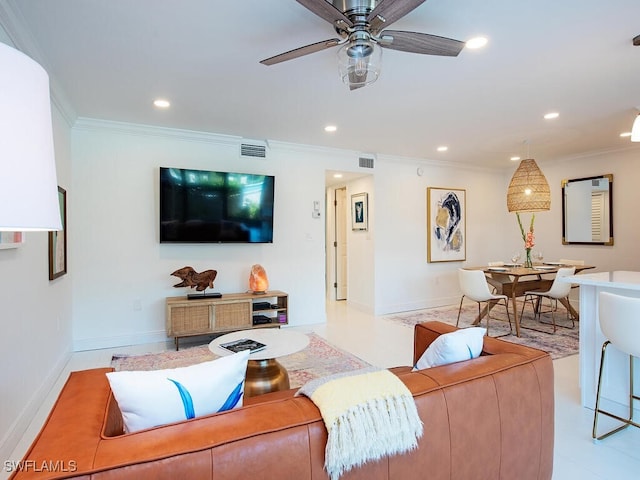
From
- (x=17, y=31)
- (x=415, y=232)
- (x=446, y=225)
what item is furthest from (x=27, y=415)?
(x=446, y=225)

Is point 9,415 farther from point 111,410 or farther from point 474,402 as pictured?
point 474,402

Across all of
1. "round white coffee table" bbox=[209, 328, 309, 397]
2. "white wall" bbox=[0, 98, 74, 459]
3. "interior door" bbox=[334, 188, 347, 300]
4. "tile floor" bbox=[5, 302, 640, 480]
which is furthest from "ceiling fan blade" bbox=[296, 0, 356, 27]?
"interior door" bbox=[334, 188, 347, 300]

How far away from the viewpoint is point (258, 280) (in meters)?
4.45

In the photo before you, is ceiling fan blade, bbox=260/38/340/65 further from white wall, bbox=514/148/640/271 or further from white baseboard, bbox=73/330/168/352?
white wall, bbox=514/148/640/271

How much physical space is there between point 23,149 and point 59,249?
325 cm

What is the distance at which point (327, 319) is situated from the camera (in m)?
5.39

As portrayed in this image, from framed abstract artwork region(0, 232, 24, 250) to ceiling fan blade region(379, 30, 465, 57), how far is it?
232cm

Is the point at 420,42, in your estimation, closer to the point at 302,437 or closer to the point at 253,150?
the point at 302,437

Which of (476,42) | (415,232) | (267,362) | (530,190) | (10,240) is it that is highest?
(476,42)

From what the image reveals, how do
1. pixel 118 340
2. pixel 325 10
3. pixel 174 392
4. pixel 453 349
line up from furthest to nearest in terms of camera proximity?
pixel 118 340, pixel 325 10, pixel 453 349, pixel 174 392

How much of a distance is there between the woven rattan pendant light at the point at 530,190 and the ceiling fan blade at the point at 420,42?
3028mm

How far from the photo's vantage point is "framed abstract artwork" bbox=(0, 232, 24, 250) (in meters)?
2.06

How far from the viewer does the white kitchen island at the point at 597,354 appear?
245cm

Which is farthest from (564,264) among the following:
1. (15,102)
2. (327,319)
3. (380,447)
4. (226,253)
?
(15,102)
